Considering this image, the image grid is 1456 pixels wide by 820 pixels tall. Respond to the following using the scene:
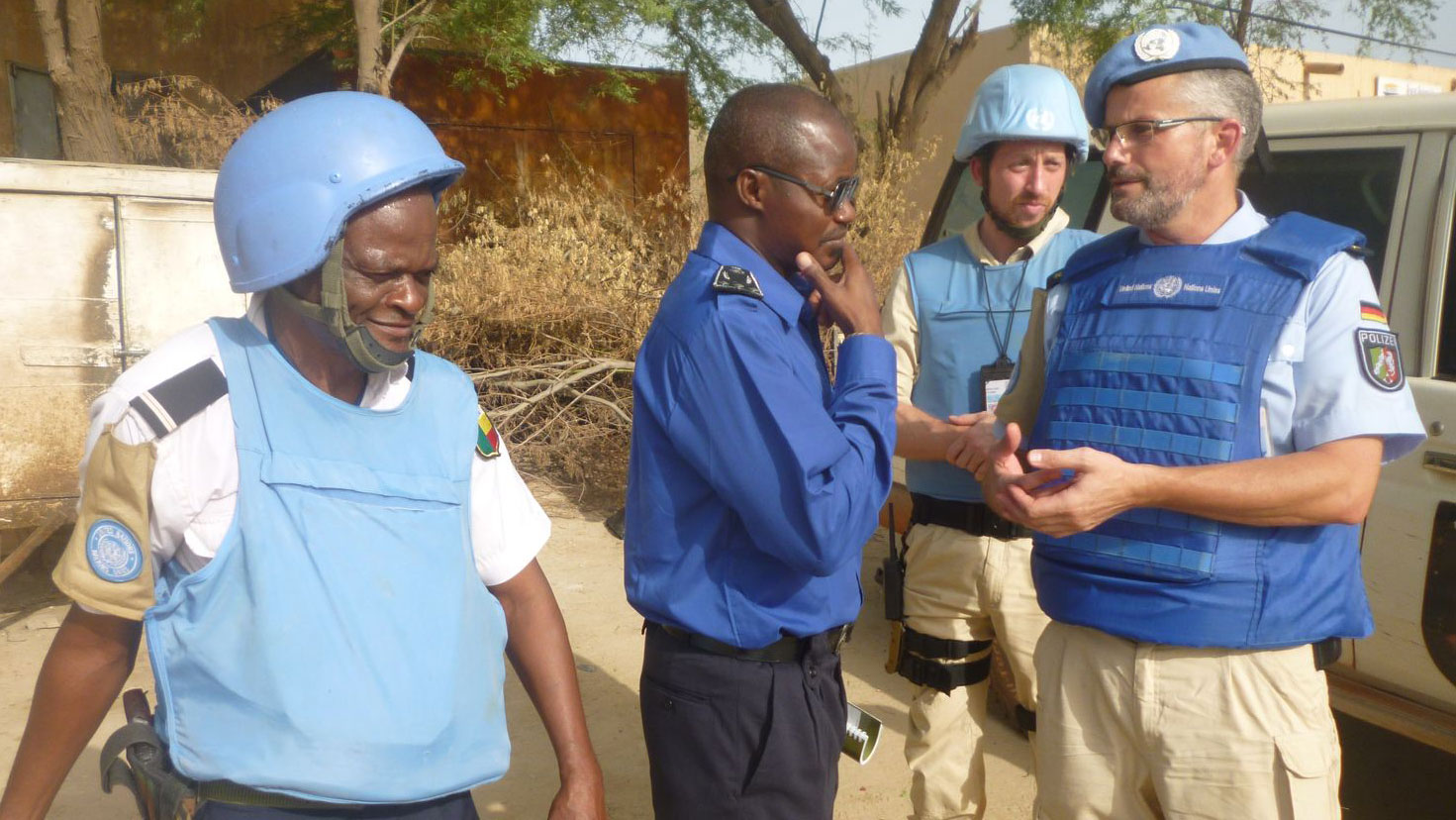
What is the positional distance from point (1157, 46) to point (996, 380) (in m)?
1.00

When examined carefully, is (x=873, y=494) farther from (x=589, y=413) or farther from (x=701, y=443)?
(x=589, y=413)

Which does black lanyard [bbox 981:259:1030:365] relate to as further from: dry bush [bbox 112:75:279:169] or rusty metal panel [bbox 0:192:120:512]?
dry bush [bbox 112:75:279:169]

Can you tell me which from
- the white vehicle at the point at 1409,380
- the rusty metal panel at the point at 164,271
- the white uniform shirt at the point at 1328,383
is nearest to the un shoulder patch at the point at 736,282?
the white uniform shirt at the point at 1328,383

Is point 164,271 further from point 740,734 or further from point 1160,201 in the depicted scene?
point 1160,201

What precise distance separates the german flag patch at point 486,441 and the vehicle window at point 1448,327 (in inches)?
105

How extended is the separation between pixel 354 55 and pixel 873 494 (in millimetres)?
9112

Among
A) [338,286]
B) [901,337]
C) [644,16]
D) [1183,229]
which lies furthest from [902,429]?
[644,16]

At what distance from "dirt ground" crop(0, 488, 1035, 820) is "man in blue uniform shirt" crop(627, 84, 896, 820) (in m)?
1.76

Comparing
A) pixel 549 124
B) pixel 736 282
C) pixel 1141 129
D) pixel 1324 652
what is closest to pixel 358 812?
pixel 736 282

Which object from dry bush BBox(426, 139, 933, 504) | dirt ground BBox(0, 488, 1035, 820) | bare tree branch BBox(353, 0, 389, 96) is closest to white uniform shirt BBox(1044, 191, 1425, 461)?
dirt ground BBox(0, 488, 1035, 820)

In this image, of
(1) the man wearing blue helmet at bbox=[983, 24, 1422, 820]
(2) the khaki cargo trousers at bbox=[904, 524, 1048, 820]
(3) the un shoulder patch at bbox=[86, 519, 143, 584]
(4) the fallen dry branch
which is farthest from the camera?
(4) the fallen dry branch

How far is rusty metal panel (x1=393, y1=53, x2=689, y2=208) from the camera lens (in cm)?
1005

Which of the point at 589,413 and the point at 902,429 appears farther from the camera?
the point at 589,413

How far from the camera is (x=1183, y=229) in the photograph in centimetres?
212
